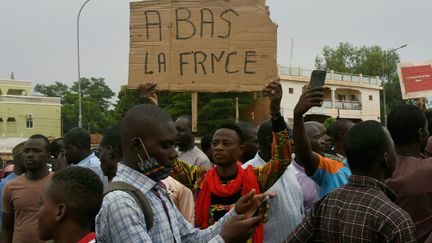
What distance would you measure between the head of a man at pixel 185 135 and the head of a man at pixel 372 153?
3524mm

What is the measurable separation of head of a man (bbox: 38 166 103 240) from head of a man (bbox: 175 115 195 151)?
3.71 metres

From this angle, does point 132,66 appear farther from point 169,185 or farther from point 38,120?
point 38,120

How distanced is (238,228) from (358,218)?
2.03 feet

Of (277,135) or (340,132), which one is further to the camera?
(340,132)

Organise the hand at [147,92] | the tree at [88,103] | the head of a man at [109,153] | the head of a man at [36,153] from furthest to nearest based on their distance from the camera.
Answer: the tree at [88,103] < the head of a man at [36,153] < the head of a man at [109,153] < the hand at [147,92]

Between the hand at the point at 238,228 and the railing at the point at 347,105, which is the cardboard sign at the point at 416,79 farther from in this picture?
the railing at the point at 347,105

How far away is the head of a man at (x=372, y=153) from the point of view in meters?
3.18

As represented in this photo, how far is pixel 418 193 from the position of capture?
3.57m

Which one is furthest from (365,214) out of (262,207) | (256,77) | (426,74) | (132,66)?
(426,74)

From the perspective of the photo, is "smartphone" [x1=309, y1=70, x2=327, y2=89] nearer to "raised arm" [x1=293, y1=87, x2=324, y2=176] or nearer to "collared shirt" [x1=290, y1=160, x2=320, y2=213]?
"raised arm" [x1=293, y1=87, x2=324, y2=176]

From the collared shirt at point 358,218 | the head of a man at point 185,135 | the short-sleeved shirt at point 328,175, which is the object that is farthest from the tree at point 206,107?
the collared shirt at point 358,218

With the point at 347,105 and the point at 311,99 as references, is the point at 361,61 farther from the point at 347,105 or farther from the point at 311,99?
the point at 311,99

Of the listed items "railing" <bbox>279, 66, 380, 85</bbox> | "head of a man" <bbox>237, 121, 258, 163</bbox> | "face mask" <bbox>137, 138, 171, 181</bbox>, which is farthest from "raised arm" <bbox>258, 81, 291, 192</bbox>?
"railing" <bbox>279, 66, 380, 85</bbox>

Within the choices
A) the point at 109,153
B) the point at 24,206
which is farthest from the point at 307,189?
the point at 24,206
